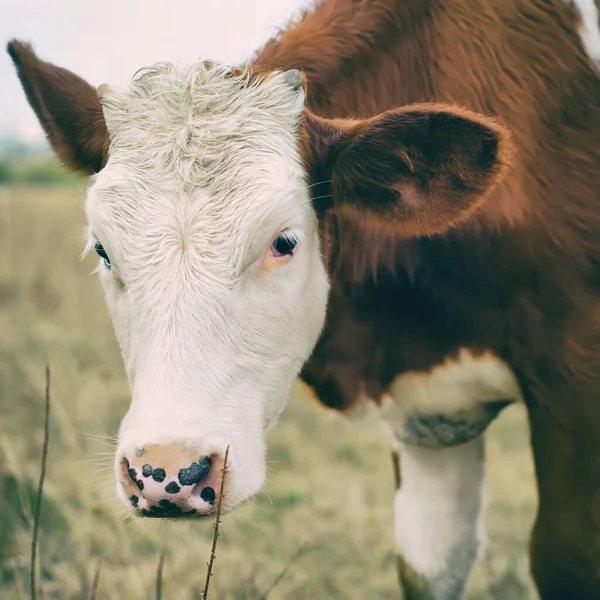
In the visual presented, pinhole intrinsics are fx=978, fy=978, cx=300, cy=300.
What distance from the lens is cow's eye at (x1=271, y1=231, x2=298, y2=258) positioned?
2629mm

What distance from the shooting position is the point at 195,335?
2420 mm

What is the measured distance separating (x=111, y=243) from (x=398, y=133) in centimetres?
83

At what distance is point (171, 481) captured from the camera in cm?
221

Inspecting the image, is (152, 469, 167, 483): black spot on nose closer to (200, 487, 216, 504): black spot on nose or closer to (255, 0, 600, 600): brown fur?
(200, 487, 216, 504): black spot on nose

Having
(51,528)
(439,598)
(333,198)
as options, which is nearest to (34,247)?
(51,528)

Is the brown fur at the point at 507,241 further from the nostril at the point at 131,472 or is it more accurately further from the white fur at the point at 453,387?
the nostril at the point at 131,472

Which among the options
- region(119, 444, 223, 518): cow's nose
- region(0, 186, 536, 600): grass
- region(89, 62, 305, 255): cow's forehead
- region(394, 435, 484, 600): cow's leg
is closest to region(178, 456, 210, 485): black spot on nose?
region(119, 444, 223, 518): cow's nose

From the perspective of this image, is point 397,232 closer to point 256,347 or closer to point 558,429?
point 256,347

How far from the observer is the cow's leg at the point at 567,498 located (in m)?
2.97

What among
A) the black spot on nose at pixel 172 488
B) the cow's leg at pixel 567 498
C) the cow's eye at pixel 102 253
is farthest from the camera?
the cow's leg at pixel 567 498

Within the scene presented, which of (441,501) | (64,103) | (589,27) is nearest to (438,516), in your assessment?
(441,501)

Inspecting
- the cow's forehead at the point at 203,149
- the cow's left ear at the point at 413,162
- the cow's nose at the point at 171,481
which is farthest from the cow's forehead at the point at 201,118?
the cow's nose at the point at 171,481

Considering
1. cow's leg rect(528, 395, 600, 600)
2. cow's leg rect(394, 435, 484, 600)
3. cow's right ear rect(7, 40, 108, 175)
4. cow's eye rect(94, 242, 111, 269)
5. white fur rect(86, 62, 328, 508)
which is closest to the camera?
white fur rect(86, 62, 328, 508)

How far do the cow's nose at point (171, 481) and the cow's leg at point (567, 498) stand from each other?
3.95 feet
